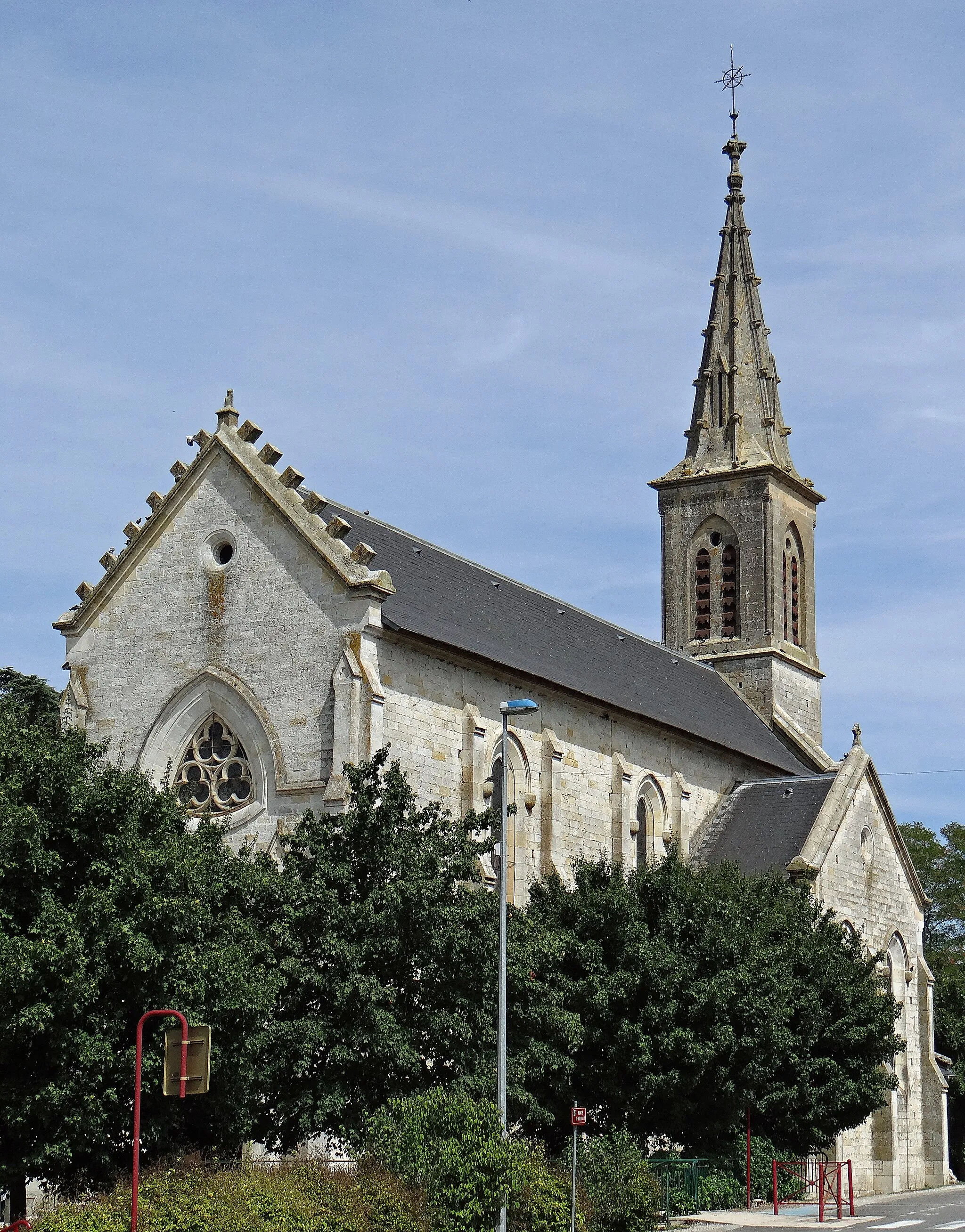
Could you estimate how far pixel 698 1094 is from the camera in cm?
3192

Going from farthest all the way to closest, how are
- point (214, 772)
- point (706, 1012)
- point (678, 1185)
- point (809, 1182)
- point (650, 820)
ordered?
point (650, 820) < point (809, 1182) < point (214, 772) < point (706, 1012) < point (678, 1185)

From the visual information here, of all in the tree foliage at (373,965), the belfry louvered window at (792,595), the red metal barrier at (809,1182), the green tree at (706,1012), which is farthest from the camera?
the belfry louvered window at (792,595)

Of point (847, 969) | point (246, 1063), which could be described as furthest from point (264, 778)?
point (847, 969)

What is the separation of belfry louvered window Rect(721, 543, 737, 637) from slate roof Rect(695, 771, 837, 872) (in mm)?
10822

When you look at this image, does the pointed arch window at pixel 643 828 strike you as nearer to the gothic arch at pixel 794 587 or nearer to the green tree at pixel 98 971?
the gothic arch at pixel 794 587

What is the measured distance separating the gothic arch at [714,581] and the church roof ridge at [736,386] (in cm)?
199

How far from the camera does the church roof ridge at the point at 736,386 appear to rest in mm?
58250

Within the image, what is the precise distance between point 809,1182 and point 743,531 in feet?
87.2

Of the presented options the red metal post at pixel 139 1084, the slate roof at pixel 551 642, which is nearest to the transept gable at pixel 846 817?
the slate roof at pixel 551 642

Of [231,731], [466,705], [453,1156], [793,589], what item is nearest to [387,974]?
[453,1156]

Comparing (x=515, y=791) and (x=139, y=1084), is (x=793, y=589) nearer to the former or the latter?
(x=515, y=791)

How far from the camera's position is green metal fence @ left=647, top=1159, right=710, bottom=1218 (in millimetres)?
30016

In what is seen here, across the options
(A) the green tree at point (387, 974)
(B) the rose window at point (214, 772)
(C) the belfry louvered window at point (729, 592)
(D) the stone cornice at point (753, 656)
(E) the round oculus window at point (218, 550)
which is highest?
(C) the belfry louvered window at point (729, 592)

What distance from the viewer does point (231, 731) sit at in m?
34.2
